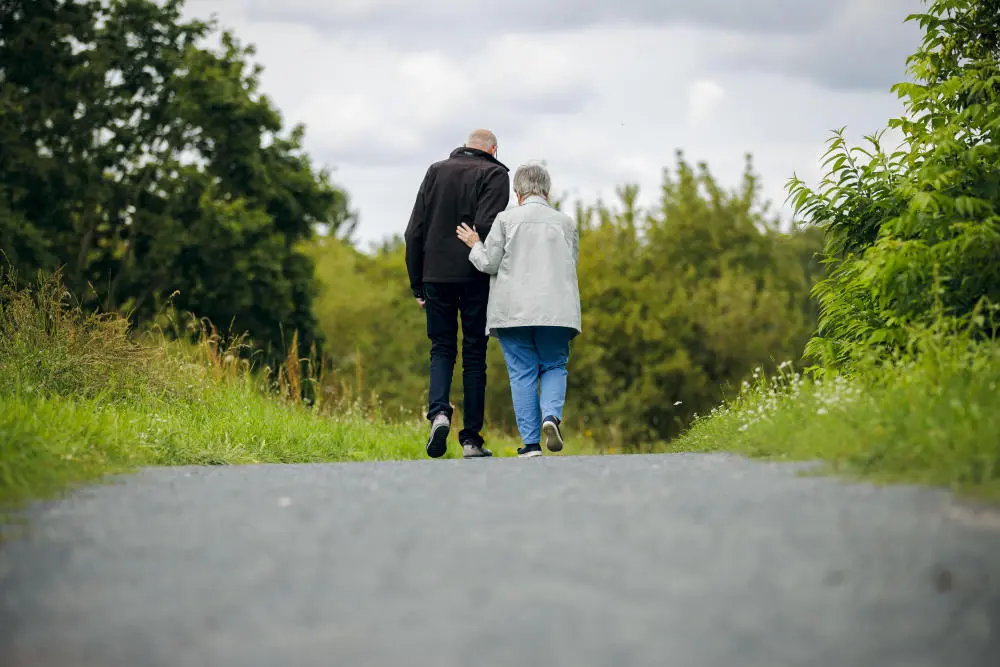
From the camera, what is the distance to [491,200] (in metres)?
7.84

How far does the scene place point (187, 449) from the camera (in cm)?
630

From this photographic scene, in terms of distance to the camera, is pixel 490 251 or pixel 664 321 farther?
pixel 664 321

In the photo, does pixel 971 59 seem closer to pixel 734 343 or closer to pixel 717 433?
pixel 717 433

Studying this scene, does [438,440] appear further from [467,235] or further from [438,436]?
[467,235]

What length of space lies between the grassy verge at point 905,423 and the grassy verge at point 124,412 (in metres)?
3.04

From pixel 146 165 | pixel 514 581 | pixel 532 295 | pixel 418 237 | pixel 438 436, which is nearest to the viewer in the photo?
pixel 514 581

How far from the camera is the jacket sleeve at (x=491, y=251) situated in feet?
24.7

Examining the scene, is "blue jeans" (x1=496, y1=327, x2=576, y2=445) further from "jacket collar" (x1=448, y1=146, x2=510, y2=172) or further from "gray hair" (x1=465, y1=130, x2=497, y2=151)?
"gray hair" (x1=465, y1=130, x2=497, y2=151)

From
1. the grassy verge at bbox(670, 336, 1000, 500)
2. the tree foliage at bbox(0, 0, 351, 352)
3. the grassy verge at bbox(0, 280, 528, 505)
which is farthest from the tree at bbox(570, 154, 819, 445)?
the grassy verge at bbox(670, 336, 1000, 500)

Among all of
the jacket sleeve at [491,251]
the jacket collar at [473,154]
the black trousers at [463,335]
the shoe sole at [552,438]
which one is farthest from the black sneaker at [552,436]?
the jacket collar at [473,154]

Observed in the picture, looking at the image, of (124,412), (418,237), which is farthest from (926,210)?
(124,412)

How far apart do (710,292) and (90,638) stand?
34.6 meters

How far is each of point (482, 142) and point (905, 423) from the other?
14.7 feet

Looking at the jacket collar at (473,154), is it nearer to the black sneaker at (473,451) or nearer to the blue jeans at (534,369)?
the blue jeans at (534,369)
